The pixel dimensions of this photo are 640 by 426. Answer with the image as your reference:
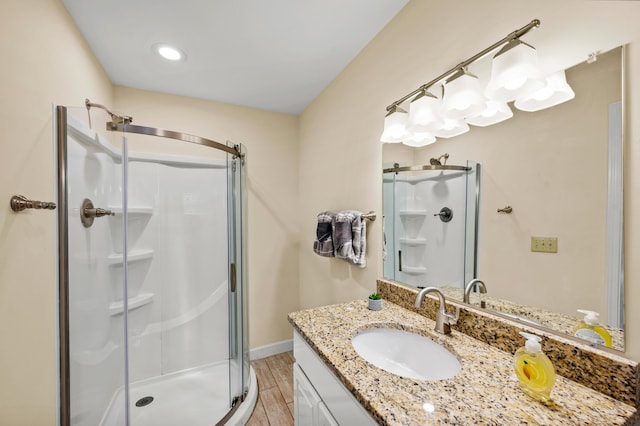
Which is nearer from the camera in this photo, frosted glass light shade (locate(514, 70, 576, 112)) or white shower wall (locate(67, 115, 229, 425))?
frosted glass light shade (locate(514, 70, 576, 112))

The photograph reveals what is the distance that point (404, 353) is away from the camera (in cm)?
105

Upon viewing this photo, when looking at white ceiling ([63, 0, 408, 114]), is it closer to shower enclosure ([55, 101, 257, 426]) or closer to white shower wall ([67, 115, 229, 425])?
shower enclosure ([55, 101, 257, 426])

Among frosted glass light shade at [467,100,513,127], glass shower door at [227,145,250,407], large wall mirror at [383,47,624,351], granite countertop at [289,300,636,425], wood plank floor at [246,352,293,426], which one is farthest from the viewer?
glass shower door at [227,145,250,407]

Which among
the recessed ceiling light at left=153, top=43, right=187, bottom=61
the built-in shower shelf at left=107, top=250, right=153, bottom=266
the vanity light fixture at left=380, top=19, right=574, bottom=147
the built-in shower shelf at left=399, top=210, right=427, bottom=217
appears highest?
the recessed ceiling light at left=153, top=43, right=187, bottom=61

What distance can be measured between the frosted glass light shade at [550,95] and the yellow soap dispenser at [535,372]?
2.36 ft

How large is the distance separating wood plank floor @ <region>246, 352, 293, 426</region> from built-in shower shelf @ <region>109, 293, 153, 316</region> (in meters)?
1.10

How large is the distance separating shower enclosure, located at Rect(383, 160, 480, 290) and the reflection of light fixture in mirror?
6.3 inches

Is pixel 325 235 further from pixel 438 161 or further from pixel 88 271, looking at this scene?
pixel 88 271

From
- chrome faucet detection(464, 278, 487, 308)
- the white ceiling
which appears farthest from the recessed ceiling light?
chrome faucet detection(464, 278, 487, 308)

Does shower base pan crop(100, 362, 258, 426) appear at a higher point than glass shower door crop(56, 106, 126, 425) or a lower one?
lower

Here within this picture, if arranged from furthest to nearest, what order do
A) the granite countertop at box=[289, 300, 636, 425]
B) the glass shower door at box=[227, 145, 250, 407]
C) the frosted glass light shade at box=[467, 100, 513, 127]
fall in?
1. the glass shower door at box=[227, 145, 250, 407]
2. the frosted glass light shade at box=[467, 100, 513, 127]
3. the granite countertop at box=[289, 300, 636, 425]

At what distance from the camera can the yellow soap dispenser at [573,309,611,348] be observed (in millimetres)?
Result: 679

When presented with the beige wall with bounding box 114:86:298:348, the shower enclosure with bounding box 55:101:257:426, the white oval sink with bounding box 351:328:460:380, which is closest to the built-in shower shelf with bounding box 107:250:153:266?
the shower enclosure with bounding box 55:101:257:426

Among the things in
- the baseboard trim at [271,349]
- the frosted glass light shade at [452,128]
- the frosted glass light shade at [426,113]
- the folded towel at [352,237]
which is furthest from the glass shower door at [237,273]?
the frosted glass light shade at [452,128]
